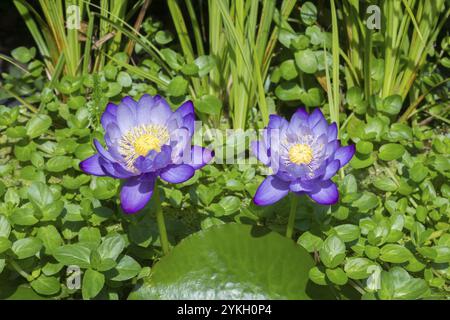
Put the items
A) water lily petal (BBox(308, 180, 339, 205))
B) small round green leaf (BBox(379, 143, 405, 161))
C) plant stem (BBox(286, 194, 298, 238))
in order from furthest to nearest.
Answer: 1. small round green leaf (BBox(379, 143, 405, 161))
2. plant stem (BBox(286, 194, 298, 238))
3. water lily petal (BBox(308, 180, 339, 205))

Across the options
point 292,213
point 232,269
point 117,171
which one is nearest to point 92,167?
point 117,171

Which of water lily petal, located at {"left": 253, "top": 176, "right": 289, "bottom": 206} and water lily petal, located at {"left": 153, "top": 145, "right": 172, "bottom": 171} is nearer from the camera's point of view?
water lily petal, located at {"left": 153, "top": 145, "right": 172, "bottom": 171}

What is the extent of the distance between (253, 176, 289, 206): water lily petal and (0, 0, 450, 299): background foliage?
0.13 metres

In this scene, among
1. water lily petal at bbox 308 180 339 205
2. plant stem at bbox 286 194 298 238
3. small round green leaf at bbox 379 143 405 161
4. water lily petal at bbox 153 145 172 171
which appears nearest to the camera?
water lily petal at bbox 153 145 172 171

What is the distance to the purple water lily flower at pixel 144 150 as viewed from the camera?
1.39m

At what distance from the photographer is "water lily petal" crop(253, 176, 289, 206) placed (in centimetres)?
147

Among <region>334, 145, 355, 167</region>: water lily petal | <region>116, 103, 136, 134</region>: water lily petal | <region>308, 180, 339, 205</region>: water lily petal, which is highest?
<region>116, 103, 136, 134</region>: water lily petal

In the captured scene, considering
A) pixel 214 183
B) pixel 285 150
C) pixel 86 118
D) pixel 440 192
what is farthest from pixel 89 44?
pixel 440 192

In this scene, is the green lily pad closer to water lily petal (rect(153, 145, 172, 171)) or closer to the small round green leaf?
water lily petal (rect(153, 145, 172, 171))

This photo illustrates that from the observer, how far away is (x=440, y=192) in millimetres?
2016

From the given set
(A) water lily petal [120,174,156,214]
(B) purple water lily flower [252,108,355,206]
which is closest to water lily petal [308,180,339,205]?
(B) purple water lily flower [252,108,355,206]

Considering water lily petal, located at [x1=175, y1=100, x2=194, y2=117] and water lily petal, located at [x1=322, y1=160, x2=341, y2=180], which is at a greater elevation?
water lily petal, located at [x1=175, y1=100, x2=194, y2=117]

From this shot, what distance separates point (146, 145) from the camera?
1447mm

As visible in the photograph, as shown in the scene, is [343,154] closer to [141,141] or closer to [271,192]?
[271,192]
